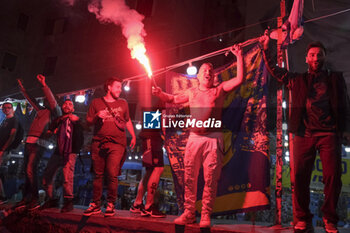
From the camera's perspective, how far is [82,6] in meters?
21.4

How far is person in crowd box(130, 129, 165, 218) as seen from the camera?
15.2 feet

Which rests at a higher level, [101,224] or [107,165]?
[107,165]

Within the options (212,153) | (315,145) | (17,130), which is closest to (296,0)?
(315,145)

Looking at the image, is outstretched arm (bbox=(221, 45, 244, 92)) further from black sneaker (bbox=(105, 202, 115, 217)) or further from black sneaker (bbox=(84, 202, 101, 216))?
black sneaker (bbox=(84, 202, 101, 216))

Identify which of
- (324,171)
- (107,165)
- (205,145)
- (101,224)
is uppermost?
(205,145)

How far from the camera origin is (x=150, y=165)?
480cm

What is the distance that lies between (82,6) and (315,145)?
2322cm

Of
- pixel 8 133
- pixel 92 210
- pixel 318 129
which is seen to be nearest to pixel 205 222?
pixel 318 129

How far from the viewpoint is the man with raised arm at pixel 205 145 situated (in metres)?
3.67

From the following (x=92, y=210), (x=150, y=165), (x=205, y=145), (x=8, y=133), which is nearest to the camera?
(x=205, y=145)

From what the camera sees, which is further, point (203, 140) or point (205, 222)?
point (203, 140)

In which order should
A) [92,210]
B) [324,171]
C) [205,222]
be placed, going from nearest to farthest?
1. [324,171]
2. [205,222]
3. [92,210]

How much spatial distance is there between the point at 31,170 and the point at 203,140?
4009mm

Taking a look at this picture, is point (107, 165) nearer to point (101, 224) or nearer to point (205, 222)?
point (101, 224)
